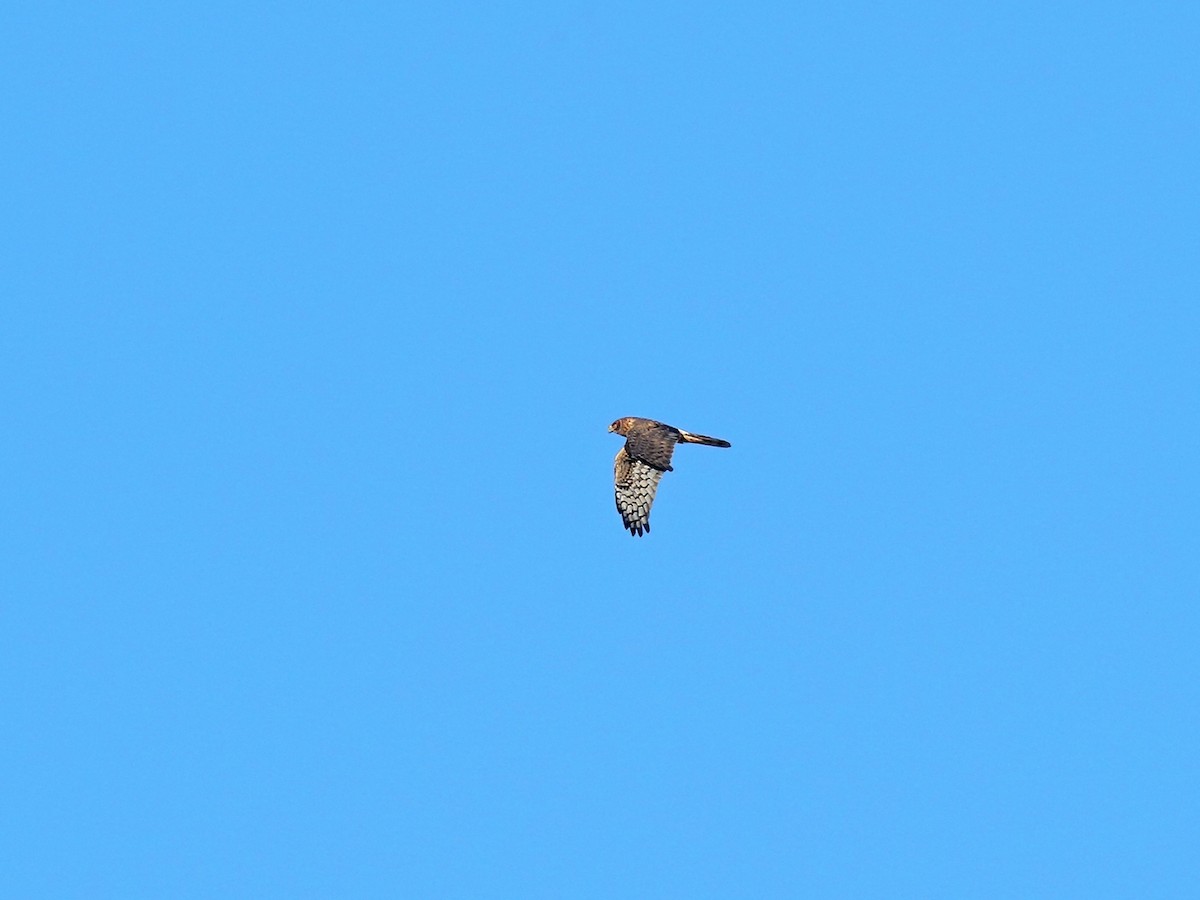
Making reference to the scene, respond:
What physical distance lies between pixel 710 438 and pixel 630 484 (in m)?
1.92

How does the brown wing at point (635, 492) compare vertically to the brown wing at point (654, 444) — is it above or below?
below

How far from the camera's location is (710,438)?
27.3 metres

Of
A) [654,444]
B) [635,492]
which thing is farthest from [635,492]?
[654,444]

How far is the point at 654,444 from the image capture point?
90.4 feet

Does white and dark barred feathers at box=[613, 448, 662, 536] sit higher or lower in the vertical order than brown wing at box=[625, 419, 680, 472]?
lower

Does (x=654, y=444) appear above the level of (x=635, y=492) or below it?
above

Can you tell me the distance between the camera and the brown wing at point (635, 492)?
27984 millimetres

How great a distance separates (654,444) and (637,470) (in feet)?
2.40

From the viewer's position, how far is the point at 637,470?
27969 millimetres

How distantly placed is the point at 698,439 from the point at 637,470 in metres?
1.39

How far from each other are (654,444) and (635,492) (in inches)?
44.0

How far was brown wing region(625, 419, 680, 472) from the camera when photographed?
27547mm

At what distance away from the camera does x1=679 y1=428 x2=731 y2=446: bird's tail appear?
27.4 metres

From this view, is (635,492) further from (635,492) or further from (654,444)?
Answer: (654,444)
